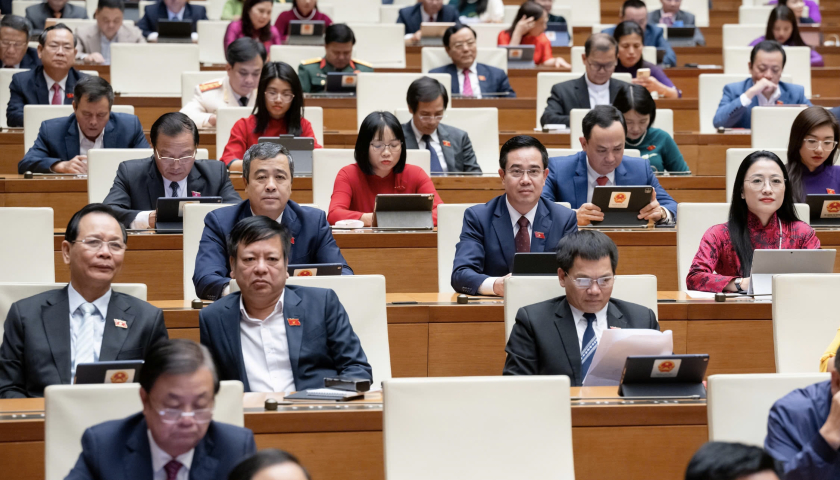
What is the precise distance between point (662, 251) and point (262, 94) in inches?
76.3

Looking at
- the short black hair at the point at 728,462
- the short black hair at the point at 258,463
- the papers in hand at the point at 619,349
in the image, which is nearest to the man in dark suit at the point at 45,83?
the papers in hand at the point at 619,349

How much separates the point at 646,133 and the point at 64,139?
8.65 ft

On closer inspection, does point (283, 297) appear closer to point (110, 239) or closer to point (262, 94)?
point (110, 239)

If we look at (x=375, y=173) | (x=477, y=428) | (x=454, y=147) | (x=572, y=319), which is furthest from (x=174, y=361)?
(x=454, y=147)

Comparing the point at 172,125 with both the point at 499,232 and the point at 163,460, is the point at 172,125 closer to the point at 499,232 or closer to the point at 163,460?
the point at 499,232

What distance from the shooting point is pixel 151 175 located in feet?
13.0

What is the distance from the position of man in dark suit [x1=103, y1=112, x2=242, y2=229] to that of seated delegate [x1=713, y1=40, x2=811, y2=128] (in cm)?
285

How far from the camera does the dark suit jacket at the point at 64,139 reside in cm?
454

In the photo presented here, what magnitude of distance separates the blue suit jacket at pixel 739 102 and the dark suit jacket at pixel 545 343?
309 cm

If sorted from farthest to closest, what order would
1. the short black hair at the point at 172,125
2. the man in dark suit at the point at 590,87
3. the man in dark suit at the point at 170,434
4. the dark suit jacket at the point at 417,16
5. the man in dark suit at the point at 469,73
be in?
the dark suit jacket at the point at 417,16 → the man in dark suit at the point at 469,73 → the man in dark suit at the point at 590,87 → the short black hair at the point at 172,125 → the man in dark suit at the point at 170,434

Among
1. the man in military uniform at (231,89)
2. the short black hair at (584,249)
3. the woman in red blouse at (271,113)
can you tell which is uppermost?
the man in military uniform at (231,89)

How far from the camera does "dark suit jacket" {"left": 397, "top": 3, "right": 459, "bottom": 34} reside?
7.36 m

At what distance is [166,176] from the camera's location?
398 cm

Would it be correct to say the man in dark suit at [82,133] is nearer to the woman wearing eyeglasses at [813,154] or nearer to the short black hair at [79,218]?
the short black hair at [79,218]
